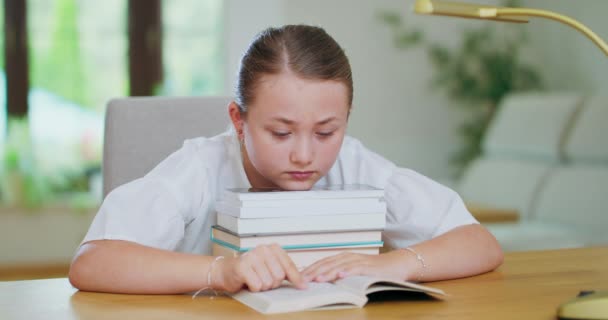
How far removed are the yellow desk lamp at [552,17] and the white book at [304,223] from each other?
31cm

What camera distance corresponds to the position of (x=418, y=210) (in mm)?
1594

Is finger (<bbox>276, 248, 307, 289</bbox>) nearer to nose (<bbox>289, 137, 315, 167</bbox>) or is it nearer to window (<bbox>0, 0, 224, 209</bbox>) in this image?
nose (<bbox>289, 137, 315, 167</bbox>)

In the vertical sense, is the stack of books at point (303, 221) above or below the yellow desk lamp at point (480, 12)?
below

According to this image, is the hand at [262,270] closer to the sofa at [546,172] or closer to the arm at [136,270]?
the arm at [136,270]

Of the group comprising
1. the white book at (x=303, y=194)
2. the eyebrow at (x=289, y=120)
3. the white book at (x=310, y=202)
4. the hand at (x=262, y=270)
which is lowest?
the hand at (x=262, y=270)

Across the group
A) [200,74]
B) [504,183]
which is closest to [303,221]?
[504,183]

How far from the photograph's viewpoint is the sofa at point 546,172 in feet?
12.9

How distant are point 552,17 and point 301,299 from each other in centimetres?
53

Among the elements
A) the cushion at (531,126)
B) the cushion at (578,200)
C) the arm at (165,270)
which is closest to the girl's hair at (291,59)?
the arm at (165,270)

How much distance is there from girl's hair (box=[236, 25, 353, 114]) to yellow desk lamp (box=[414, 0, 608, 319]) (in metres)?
0.19

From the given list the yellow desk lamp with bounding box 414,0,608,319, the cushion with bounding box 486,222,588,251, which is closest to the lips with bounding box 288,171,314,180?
the yellow desk lamp with bounding box 414,0,608,319

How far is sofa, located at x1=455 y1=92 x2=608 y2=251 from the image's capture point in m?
3.93

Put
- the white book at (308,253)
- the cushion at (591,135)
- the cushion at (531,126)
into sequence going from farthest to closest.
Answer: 1. the cushion at (531,126)
2. the cushion at (591,135)
3. the white book at (308,253)

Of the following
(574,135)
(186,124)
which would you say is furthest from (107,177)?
(574,135)
